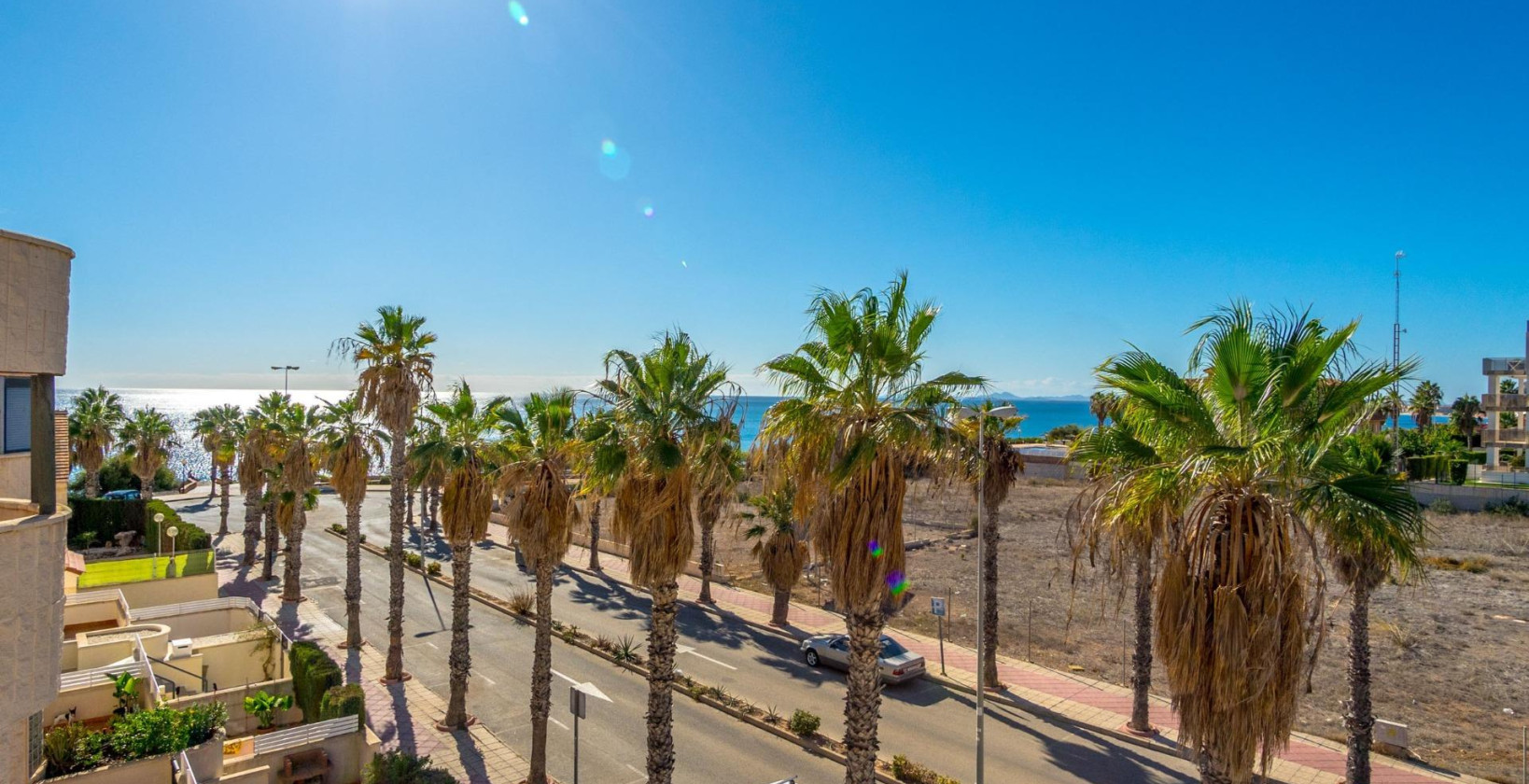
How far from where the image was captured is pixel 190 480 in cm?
6969

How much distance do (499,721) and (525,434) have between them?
8.11 m

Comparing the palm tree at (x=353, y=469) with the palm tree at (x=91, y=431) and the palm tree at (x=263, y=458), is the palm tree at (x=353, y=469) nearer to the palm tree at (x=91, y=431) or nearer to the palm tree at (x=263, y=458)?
the palm tree at (x=263, y=458)

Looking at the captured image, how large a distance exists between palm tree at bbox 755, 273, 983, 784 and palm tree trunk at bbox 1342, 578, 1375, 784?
10188 millimetres

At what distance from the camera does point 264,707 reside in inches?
717

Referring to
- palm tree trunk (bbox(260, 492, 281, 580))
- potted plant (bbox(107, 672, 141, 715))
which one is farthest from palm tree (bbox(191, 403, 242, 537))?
potted plant (bbox(107, 672, 141, 715))

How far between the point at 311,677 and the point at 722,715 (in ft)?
32.1

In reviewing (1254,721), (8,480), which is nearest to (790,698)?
(1254,721)

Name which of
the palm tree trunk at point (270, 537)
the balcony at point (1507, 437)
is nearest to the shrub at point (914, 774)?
the palm tree trunk at point (270, 537)

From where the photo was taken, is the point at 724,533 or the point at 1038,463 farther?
the point at 1038,463

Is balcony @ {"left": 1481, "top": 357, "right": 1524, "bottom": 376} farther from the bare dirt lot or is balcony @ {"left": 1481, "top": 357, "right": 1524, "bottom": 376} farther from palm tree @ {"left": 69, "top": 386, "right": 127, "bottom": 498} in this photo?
palm tree @ {"left": 69, "top": 386, "right": 127, "bottom": 498}

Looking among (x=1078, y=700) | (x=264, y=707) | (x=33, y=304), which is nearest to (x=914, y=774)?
(x=1078, y=700)

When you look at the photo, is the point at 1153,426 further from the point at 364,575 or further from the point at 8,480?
the point at 364,575

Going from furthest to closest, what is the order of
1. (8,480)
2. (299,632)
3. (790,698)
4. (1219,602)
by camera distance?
(299,632) → (790,698) → (8,480) → (1219,602)

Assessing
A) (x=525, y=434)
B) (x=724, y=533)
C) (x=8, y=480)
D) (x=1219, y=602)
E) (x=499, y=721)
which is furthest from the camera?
(x=724, y=533)
